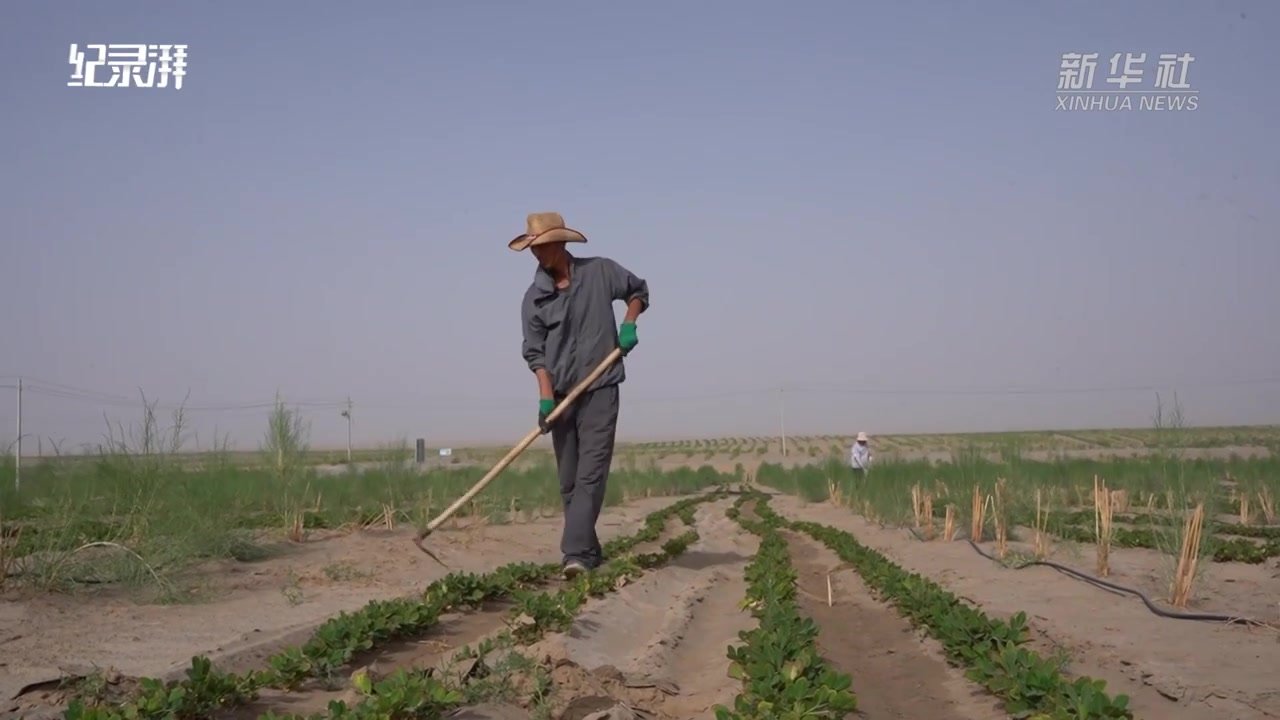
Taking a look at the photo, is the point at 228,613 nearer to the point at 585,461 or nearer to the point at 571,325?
the point at 585,461

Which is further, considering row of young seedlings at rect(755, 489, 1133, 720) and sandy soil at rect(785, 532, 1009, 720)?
sandy soil at rect(785, 532, 1009, 720)

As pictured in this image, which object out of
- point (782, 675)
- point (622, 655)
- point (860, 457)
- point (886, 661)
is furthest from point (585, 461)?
point (860, 457)

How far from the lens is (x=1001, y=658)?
12.9ft

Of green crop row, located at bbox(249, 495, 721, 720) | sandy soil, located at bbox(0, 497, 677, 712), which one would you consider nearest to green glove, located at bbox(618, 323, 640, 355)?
green crop row, located at bbox(249, 495, 721, 720)

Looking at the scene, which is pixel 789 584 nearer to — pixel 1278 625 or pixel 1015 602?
pixel 1015 602

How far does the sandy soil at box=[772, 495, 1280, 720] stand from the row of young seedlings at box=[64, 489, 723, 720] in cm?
242

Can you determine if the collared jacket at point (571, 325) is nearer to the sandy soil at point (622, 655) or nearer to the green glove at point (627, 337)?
the green glove at point (627, 337)

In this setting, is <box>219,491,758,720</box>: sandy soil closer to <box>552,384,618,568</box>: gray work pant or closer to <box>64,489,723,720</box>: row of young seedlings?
<box>64,489,723,720</box>: row of young seedlings

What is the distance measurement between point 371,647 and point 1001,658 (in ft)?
9.00

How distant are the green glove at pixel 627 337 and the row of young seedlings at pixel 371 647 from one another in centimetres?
158

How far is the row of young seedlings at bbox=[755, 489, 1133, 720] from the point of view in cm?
315

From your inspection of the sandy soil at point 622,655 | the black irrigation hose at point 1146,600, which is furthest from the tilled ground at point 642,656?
the black irrigation hose at point 1146,600

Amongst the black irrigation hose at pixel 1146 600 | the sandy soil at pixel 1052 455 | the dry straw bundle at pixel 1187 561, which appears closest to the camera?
the black irrigation hose at pixel 1146 600

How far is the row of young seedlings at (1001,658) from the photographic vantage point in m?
3.15
